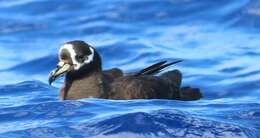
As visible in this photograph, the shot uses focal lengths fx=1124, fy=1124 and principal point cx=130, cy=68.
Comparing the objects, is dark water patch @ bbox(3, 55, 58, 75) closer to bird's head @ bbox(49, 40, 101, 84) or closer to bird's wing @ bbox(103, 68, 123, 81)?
bird's wing @ bbox(103, 68, 123, 81)

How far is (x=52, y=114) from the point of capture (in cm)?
1158

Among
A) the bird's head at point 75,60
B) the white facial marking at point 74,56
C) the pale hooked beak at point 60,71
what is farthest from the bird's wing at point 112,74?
the pale hooked beak at point 60,71

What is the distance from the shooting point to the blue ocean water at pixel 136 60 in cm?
1091

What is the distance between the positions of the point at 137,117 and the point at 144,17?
350 inches

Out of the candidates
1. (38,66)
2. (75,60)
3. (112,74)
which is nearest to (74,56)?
(75,60)

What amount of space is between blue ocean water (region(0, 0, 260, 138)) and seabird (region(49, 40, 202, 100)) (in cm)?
26

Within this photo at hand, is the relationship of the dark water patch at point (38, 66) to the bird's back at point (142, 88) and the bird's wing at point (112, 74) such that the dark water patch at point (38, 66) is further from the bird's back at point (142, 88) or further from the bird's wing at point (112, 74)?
the bird's back at point (142, 88)

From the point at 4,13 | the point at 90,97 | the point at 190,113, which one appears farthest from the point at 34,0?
the point at 190,113

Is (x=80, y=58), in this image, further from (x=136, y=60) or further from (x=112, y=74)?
(x=136, y=60)

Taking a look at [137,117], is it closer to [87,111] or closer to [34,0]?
[87,111]

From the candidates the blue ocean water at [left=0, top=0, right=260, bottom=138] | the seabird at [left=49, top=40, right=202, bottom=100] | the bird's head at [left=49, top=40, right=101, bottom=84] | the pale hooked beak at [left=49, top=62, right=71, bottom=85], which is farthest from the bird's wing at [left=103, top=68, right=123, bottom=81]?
the blue ocean water at [left=0, top=0, right=260, bottom=138]

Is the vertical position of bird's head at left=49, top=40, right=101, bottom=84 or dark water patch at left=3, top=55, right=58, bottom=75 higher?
dark water patch at left=3, top=55, right=58, bottom=75

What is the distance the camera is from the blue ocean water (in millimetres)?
10914

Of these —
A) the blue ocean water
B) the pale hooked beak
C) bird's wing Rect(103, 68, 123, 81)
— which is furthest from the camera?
bird's wing Rect(103, 68, 123, 81)
